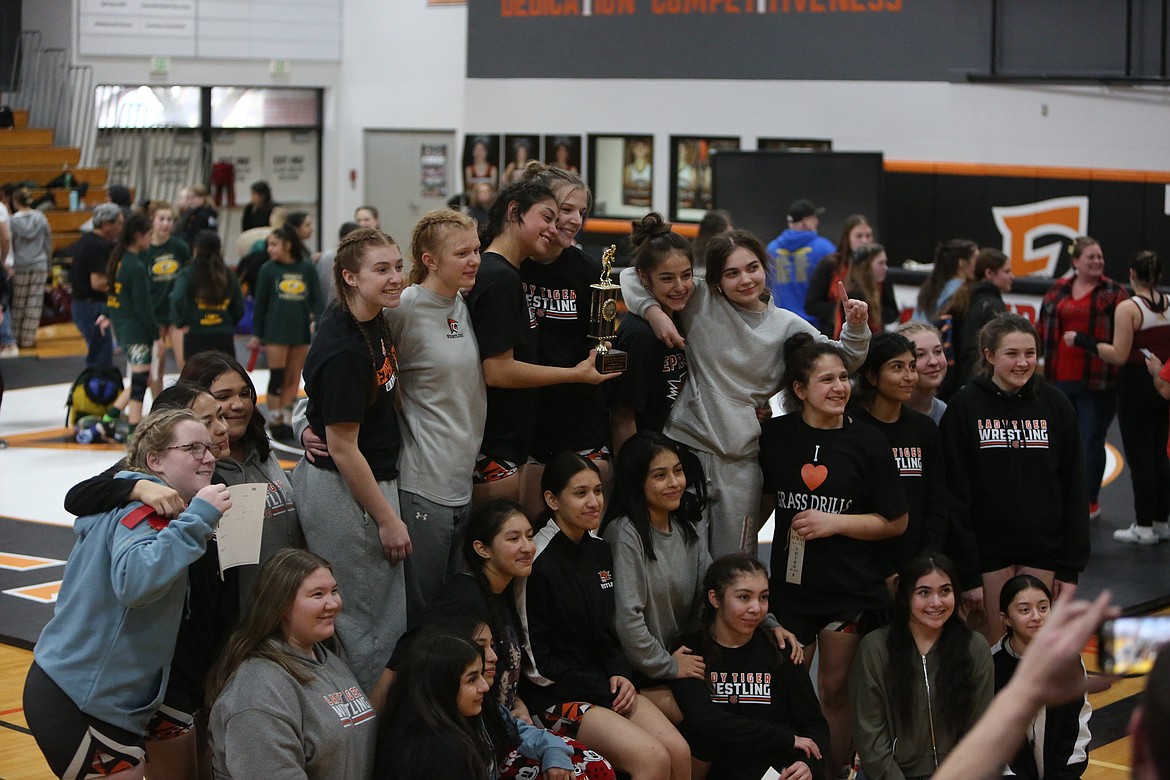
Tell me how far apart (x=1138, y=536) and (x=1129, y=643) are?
7.37 m

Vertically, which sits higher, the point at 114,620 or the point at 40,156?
the point at 40,156

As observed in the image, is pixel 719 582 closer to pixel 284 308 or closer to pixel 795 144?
pixel 284 308

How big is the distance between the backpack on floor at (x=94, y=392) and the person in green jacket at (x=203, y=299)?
1171 millimetres

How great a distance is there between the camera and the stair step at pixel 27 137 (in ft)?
62.1

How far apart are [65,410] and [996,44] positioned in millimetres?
9705

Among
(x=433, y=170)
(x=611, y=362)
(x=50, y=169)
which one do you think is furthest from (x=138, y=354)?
(x=433, y=170)

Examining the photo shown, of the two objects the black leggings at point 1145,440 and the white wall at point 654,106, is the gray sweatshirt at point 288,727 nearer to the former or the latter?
the black leggings at point 1145,440

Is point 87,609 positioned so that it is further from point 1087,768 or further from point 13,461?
point 13,461

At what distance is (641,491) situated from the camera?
4949 mm

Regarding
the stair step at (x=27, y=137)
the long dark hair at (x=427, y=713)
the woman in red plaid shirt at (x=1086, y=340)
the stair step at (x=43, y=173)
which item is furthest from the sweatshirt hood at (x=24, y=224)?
the long dark hair at (x=427, y=713)

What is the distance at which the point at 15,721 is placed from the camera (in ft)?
18.7

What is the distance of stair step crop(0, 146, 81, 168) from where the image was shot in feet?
61.6

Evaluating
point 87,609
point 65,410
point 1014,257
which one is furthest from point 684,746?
point 1014,257

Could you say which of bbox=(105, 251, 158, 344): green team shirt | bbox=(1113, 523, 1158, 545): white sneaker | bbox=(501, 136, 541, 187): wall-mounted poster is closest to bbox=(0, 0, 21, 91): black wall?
bbox=(501, 136, 541, 187): wall-mounted poster
